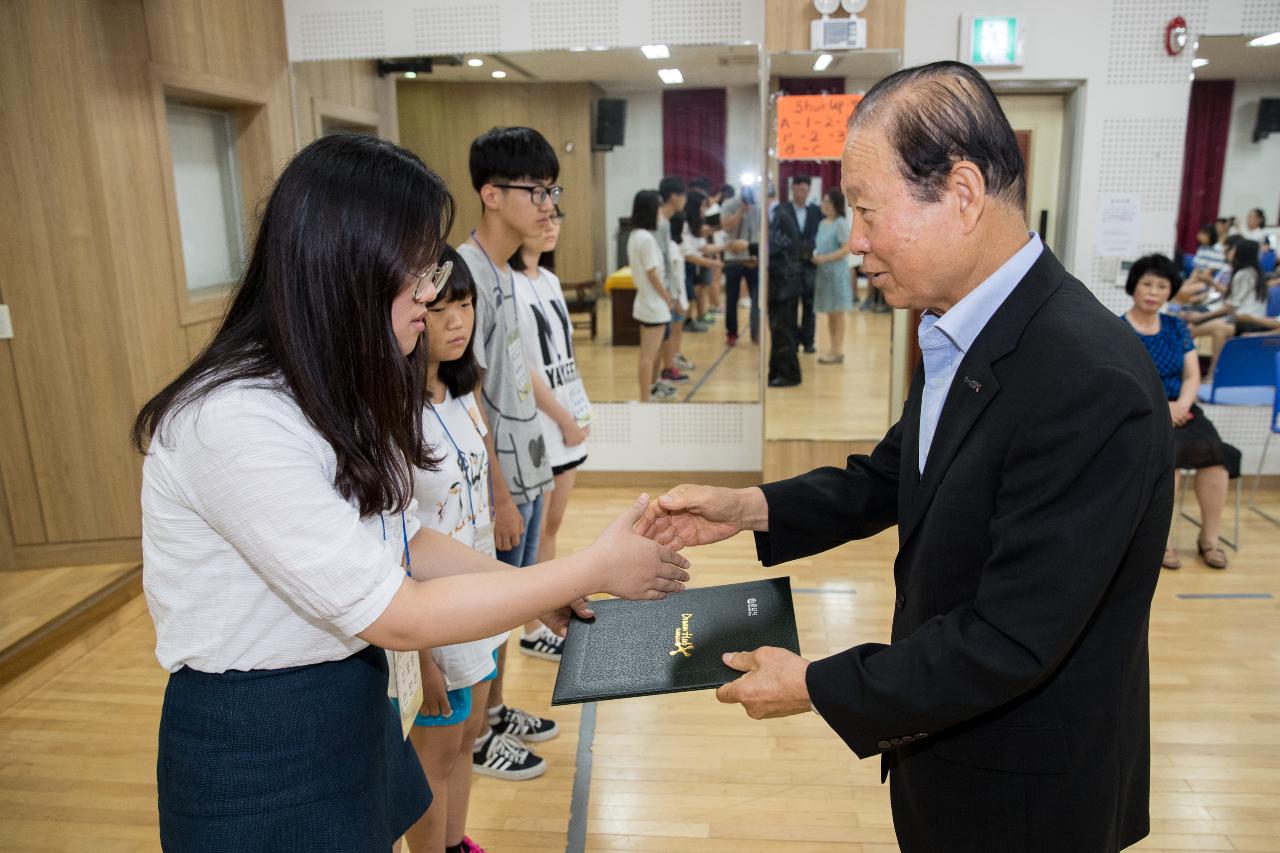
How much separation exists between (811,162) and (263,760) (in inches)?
172

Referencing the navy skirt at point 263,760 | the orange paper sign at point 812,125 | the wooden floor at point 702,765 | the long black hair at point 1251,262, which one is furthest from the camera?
the long black hair at point 1251,262

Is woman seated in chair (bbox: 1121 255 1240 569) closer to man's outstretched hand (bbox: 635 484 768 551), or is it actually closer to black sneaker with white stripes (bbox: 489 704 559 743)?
black sneaker with white stripes (bbox: 489 704 559 743)

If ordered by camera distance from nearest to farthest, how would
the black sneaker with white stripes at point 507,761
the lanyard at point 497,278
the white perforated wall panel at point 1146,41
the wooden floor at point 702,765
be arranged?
the wooden floor at point 702,765, the lanyard at point 497,278, the black sneaker with white stripes at point 507,761, the white perforated wall panel at point 1146,41

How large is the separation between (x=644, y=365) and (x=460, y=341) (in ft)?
12.1

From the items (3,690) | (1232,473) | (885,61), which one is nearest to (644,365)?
(885,61)

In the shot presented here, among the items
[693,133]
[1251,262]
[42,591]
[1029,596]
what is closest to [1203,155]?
[1251,262]

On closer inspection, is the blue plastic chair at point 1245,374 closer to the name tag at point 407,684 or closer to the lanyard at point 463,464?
the lanyard at point 463,464

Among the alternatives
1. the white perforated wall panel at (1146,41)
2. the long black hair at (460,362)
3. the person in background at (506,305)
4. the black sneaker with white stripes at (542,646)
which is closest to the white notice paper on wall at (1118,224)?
the white perforated wall panel at (1146,41)

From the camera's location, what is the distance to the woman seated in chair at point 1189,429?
446 cm

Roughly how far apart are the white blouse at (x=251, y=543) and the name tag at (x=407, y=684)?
0.28 metres

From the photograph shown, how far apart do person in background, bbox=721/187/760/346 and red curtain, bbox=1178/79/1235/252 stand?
2466mm

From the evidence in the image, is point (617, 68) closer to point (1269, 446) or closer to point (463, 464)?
point (463, 464)

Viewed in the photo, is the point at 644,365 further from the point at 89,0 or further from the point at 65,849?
the point at 65,849

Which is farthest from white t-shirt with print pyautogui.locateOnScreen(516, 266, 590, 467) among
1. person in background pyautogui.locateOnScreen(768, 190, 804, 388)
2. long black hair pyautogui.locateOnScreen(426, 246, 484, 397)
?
person in background pyautogui.locateOnScreen(768, 190, 804, 388)
